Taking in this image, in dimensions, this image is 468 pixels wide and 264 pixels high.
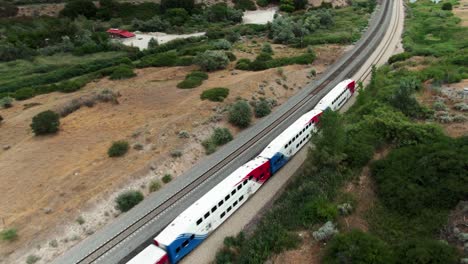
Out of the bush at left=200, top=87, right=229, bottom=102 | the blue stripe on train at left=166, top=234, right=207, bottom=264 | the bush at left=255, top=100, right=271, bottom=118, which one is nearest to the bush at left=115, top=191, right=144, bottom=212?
the blue stripe on train at left=166, top=234, right=207, bottom=264

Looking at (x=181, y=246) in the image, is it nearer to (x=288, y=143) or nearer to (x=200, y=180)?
(x=200, y=180)

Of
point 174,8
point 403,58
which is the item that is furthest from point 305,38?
point 174,8

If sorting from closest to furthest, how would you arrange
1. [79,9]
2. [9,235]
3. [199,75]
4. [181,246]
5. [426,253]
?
[426,253] < [181,246] < [9,235] < [199,75] < [79,9]

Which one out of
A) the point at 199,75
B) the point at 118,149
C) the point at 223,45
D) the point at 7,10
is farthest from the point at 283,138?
A: the point at 7,10

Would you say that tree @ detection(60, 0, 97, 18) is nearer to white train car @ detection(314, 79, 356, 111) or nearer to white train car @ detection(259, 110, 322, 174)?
white train car @ detection(314, 79, 356, 111)

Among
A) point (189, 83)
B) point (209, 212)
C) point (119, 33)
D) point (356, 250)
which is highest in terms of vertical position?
point (119, 33)

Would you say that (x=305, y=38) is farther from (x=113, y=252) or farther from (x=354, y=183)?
(x=113, y=252)
